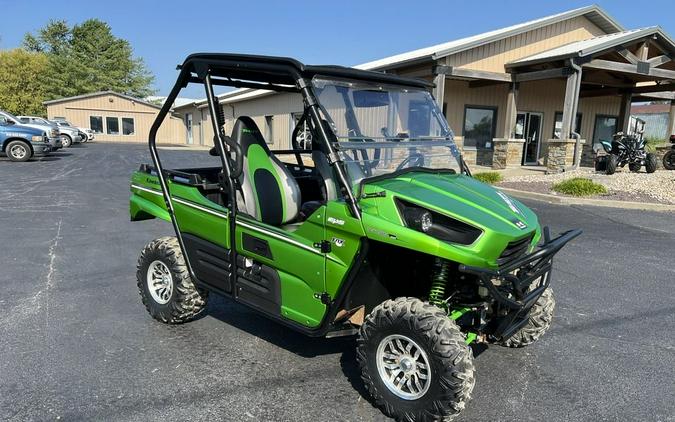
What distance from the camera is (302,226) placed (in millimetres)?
3143


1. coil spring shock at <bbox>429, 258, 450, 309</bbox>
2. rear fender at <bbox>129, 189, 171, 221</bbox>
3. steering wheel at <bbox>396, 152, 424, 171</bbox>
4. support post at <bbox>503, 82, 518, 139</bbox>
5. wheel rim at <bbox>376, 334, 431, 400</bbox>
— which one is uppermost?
support post at <bbox>503, 82, 518, 139</bbox>

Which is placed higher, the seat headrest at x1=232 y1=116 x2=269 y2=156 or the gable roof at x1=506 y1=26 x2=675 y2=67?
the gable roof at x1=506 y1=26 x2=675 y2=67

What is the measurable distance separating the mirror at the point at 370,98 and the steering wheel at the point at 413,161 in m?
0.45

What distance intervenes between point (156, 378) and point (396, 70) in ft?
51.0

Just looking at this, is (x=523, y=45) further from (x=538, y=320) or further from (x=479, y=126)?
(x=538, y=320)

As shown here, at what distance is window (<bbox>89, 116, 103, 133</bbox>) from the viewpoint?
4203cm

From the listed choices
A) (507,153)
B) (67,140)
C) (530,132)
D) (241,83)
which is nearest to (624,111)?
(530,132)

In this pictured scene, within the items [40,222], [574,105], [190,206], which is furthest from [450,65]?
[190,206]

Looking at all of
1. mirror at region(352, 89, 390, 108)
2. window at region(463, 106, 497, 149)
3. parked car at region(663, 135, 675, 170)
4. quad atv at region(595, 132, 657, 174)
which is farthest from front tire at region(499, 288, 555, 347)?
window at region(463, 106, 497, 149)

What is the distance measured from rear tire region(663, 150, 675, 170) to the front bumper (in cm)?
1502

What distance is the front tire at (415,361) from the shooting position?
264 centimetres

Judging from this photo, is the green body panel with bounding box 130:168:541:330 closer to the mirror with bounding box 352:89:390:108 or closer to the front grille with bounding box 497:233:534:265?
the front grille with bounding box 497:233:534:265

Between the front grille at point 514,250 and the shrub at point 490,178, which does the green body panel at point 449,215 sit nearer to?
the front grille at point 514,250

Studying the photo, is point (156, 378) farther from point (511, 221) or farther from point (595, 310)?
point (595, 310)
